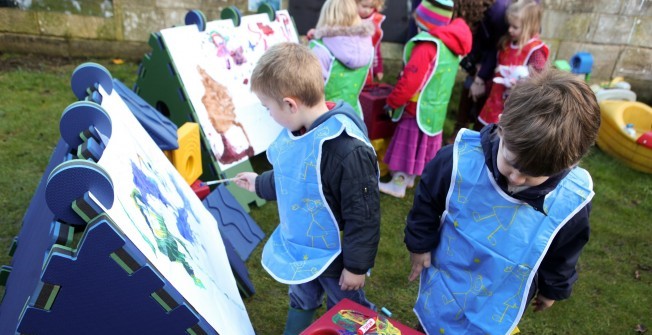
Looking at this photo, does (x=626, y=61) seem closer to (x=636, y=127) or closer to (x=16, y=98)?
(x=636, y=127)

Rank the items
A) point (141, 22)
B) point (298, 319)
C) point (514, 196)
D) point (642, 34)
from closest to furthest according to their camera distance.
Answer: point (514, 196) → point (298, 319) → point (642, 34) → point (141, 22)

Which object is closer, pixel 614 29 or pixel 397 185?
pixel 397 185

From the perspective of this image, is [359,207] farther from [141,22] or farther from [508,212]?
[141,22]

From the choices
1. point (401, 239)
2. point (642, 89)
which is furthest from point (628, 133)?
point (401, 239)

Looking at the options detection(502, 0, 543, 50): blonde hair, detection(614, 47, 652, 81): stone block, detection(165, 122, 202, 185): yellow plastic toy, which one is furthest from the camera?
detection(614, 47, 652, 81): stone block

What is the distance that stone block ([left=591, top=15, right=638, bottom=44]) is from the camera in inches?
242

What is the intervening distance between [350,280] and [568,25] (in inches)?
226

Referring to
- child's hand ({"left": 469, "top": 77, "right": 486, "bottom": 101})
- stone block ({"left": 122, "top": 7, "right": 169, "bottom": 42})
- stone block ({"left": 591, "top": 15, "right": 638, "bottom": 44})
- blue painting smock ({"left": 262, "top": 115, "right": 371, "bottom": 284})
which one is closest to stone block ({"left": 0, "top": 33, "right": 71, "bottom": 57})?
stone block ({"left": 122, "top": 7, "right": 169, "bottom": 42})

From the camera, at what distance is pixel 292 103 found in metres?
1.81

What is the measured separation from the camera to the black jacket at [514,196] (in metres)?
1.55

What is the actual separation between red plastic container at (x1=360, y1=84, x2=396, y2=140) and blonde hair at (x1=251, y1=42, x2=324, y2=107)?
230 cm

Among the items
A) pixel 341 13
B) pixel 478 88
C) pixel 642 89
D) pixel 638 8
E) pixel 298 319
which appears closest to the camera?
pixel 298 319

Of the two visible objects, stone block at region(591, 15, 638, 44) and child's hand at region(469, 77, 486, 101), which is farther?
stone block at region(591, 15, 638, 44)

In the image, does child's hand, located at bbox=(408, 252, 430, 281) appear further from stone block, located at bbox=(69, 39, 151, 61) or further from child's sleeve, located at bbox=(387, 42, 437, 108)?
stone block, located at bbox=(69, 39, 151, 61)
